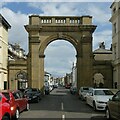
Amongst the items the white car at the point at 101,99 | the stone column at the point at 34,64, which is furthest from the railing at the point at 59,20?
the white car at the point at 101,99

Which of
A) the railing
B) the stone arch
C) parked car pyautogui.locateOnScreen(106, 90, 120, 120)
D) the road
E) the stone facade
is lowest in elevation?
the road

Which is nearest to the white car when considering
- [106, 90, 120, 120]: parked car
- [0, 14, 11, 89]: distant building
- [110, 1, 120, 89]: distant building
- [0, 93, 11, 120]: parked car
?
[106, 90, 120, 120]: parked car

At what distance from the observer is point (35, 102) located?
31469 mm

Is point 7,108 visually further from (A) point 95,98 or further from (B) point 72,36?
(B) point 72,36

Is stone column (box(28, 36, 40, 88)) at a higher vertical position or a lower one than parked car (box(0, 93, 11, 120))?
higher

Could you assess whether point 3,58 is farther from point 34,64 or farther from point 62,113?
point 62,113

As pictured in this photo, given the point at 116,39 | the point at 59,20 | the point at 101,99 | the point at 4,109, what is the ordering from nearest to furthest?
the point at 4,109 < the point at 101,99 < the point at 116,39 < the point at 59,20

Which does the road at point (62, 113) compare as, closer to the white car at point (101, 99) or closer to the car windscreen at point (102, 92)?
the white car at point (101, 99)

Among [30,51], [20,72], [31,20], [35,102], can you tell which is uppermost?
[31,20]

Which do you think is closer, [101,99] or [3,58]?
[101,99]

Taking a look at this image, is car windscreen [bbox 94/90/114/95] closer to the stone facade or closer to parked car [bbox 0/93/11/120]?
parked car [bbox 0/93/11/120]

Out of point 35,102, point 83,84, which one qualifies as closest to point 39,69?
point 83,84

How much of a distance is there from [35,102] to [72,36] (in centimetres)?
1835

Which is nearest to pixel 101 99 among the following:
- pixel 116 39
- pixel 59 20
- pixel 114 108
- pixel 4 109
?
pixel 114 108
